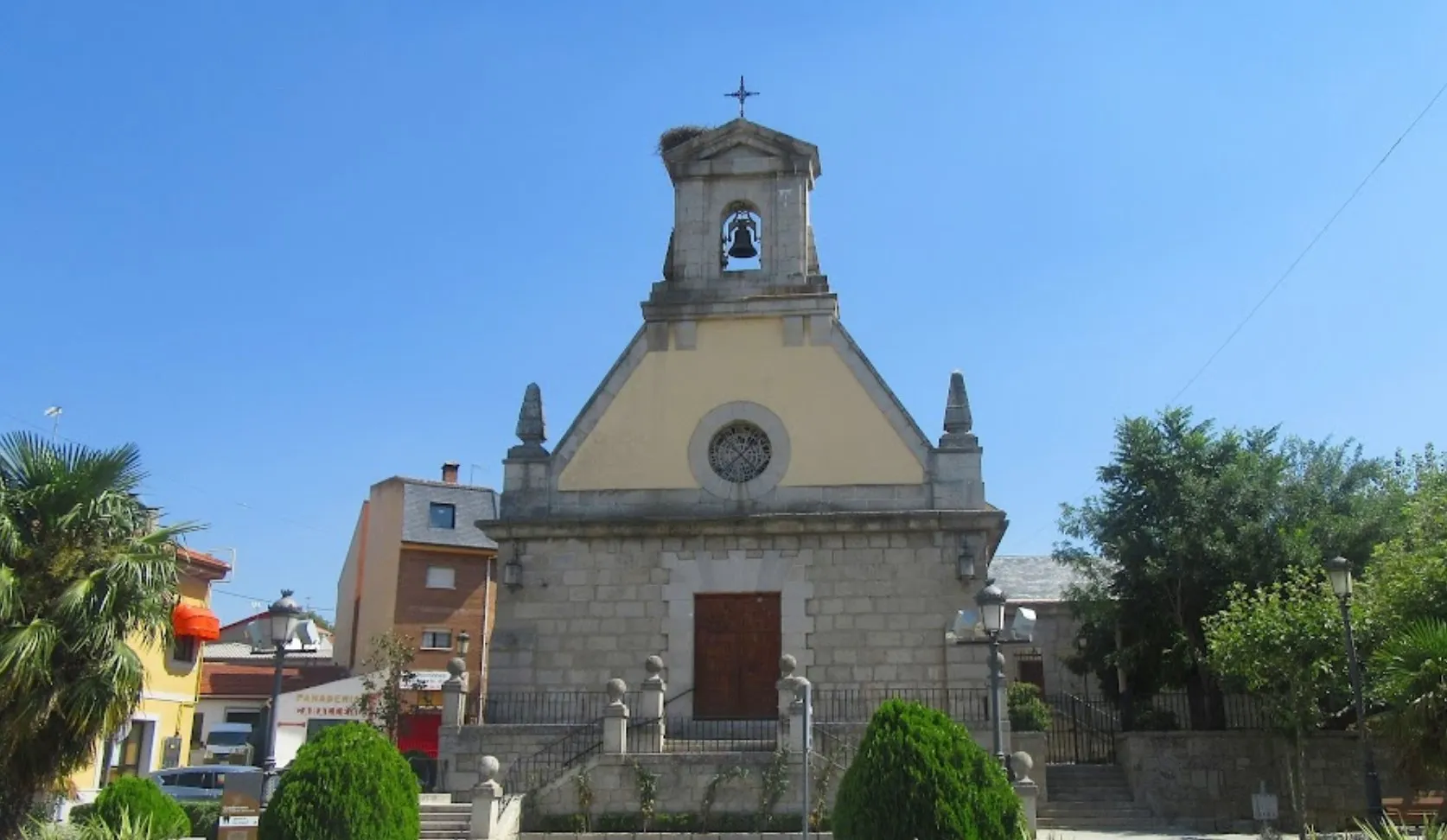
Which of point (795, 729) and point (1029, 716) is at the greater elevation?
point (1029, 716)

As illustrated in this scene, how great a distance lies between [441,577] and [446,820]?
74.7 feet

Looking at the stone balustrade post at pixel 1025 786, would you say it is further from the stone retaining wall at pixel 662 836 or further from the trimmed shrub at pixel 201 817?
the trimmed shrub at pixel 201 817

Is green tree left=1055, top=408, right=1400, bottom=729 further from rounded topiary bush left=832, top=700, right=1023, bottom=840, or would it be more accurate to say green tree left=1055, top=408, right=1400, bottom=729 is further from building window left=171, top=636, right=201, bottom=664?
building window left=171, top=636, right=201, bottom=664

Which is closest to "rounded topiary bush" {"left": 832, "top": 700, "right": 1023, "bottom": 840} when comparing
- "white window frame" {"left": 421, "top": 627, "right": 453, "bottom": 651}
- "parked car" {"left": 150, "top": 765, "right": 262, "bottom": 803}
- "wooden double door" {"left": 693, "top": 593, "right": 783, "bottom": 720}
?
"wooden double door" {"left": 693, "top": 593, "right": 783, "bottom": 720}

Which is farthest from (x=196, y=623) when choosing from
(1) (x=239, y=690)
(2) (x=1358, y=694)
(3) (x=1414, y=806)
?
(3) (x=1414, y=806)

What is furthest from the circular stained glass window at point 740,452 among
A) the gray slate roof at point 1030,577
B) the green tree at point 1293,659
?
the gray slate roof at point 1030,577

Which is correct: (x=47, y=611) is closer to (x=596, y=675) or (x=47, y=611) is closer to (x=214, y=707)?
(x=596, y=675)

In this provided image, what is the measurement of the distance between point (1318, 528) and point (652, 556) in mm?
12240

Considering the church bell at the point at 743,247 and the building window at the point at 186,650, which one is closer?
the church bell at the point at 743,247

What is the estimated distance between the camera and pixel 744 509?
20625 mm

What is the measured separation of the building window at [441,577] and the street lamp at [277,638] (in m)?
25.1

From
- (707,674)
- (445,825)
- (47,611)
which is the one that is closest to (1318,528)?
(707,674)

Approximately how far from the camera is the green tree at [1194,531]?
918 inches

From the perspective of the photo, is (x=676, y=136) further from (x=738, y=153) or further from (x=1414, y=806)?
(x=1414, y=806)
